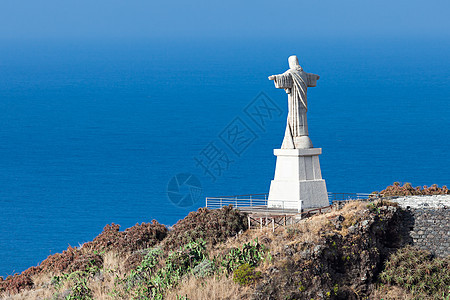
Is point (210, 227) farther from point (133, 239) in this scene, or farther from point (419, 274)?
Result: point (419, 274)

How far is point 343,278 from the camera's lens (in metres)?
32.5

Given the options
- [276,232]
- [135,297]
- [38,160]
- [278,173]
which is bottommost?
[135,297]

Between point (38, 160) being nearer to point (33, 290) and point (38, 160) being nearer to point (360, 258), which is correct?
point (33, 290)

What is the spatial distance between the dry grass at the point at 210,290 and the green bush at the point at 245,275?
20cm

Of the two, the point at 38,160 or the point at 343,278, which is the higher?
the point at 38,160

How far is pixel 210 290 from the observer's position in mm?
31078

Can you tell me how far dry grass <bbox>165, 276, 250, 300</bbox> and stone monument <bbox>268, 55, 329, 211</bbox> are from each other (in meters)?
7.04

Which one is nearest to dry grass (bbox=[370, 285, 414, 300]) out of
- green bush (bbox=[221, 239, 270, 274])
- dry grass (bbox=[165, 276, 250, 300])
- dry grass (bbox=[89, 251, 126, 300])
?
green bush (bbox=[221, 239, 270, 274])

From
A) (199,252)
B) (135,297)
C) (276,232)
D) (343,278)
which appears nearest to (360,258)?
(343,278)

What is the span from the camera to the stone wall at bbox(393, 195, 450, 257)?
110 ft

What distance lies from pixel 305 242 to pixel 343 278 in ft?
6.54

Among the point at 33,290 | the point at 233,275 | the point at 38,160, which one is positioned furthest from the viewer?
the point at 38,160

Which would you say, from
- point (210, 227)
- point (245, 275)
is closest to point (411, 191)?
point (210, 227)

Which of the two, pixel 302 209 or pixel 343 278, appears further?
pixel 302 209
